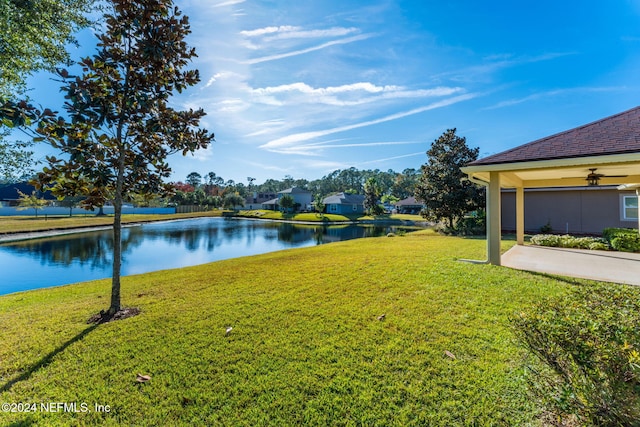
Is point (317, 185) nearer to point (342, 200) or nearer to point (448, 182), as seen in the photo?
point (342, 200)

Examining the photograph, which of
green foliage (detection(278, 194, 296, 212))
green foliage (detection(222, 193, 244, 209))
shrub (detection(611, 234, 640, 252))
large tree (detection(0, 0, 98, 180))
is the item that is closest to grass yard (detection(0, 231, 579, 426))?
large tree (detection(0, 0, 98, 180))

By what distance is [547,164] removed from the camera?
6016 mm

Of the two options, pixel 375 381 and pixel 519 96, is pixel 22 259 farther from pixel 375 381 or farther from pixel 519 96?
pixel 519 96

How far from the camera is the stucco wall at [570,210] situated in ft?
46.5

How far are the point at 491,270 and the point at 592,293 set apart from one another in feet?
11.6

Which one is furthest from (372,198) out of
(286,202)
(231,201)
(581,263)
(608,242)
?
(581,263)

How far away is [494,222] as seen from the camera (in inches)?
269

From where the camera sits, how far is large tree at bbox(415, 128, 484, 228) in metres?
16.2

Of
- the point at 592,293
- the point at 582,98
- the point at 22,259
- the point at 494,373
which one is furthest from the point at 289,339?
the point at 22,259

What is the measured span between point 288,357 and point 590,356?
2676 mm

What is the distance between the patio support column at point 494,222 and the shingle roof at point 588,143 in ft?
2.12

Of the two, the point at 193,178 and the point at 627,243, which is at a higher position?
the point at 193,178

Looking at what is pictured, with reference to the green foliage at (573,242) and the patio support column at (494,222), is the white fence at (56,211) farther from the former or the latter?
the green foliage at (573,242)

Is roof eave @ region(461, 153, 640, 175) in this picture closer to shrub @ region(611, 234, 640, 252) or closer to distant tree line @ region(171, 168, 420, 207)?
shrub @ region(611, 234, 640, 252)
